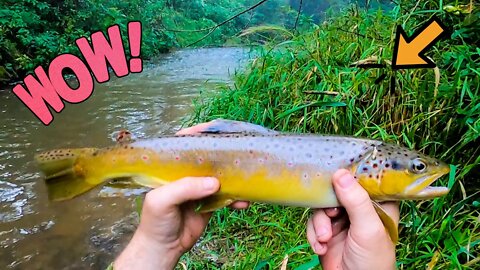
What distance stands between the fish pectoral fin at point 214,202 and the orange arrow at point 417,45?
6.34ft

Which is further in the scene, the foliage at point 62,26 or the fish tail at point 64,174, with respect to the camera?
the foliage at point 62,26

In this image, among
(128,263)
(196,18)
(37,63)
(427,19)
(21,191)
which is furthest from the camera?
(196,18)

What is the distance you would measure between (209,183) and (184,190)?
79 millimetres

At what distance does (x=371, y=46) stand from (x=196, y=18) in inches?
945

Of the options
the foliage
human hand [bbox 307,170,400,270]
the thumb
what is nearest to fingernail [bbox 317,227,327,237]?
human hand [bbox 307,170,400,270]

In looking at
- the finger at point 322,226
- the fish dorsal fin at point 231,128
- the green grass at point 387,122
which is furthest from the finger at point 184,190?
the green grass at point 387,122

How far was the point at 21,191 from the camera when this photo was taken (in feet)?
15.2

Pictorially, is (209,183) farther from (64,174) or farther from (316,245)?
(64,174)

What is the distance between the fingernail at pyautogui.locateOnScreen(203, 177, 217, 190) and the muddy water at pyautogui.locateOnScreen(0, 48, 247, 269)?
89.3 inches

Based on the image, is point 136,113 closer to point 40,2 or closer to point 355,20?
point 355,20

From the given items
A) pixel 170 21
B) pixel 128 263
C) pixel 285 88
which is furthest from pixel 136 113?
pixel 170 21

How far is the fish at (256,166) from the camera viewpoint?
1.45 metres

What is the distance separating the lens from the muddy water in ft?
12.0

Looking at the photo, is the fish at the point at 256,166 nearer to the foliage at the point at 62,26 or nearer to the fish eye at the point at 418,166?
the fish eye at the point at 418,166
